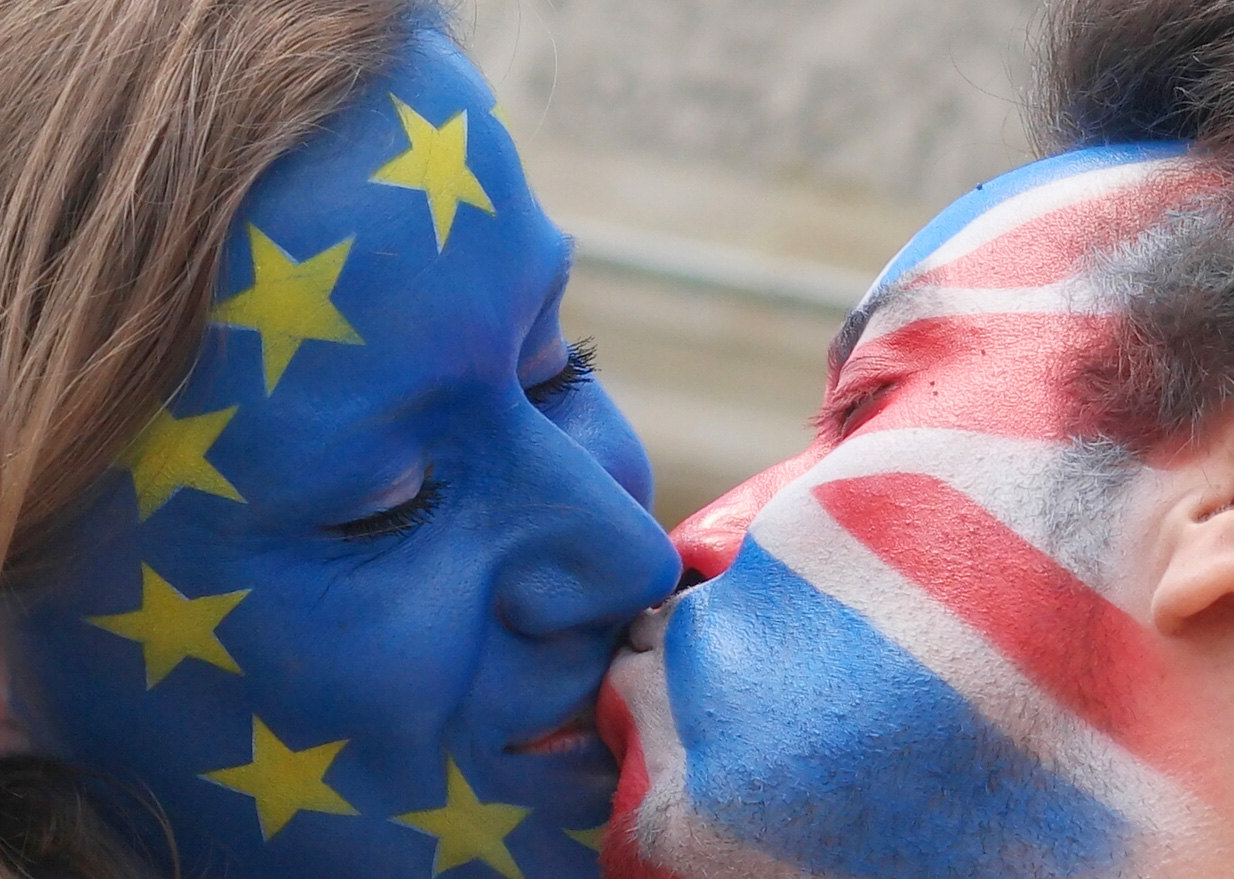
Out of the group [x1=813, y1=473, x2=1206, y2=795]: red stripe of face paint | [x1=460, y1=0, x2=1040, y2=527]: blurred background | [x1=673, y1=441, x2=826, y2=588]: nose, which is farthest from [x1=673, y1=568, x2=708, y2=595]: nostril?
[x1=460, y1=0, x2=1040, y2=527]: blurred background

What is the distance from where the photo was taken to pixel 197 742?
1049 millimetres

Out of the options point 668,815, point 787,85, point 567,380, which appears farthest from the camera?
point 787,85

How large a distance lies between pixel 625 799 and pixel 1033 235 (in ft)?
1.83

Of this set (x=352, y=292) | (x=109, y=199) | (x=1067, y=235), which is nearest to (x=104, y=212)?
(x=109, y=199)

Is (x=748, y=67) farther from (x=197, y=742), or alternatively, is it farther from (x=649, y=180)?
(x=197, y=742)

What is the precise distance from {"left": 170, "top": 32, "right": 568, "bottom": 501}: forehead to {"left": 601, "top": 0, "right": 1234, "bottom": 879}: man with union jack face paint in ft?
0.95

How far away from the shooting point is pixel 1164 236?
1057mm

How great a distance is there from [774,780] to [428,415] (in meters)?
0.37

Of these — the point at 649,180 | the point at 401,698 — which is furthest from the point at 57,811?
the point at 649,180

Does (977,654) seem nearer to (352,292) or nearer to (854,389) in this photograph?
(854,389)

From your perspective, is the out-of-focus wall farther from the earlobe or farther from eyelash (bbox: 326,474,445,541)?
the earlobe

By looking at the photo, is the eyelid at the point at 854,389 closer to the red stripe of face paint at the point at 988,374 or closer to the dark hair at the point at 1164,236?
the red stripe of face paint at the point at 988,374

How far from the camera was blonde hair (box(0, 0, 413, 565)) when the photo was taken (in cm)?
99

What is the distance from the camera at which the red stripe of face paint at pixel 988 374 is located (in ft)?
3.36
